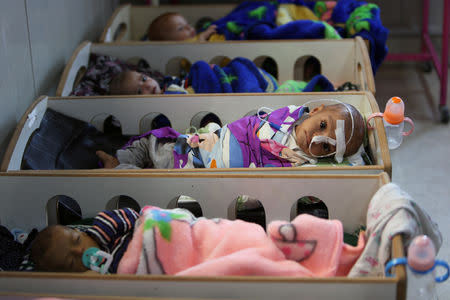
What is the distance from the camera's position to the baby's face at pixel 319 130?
63.2 inches

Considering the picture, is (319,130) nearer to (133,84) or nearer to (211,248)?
(211,248)

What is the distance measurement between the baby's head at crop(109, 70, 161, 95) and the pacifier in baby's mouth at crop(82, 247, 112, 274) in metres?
0.94

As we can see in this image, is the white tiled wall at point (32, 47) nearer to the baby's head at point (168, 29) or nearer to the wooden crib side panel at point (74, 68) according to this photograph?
the wooden crib side panel at point (74, 68)

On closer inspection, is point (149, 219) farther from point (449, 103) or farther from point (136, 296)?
point (449, 103)

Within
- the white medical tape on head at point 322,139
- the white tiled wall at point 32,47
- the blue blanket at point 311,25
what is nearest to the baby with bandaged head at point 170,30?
the blue blanket at point 311,25

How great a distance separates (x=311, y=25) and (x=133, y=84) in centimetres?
79

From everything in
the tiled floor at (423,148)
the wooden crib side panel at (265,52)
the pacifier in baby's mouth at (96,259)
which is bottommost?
the tiled floor at (423,148)

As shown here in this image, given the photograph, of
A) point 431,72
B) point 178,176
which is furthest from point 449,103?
point 178,176

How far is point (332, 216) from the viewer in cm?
139

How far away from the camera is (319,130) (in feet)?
5.33

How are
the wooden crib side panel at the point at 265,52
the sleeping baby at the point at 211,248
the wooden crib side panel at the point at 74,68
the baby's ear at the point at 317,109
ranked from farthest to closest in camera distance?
1. the wooden crib side panel at the point at 265,52
2. the wooden crib side panel at the point at 74,68
3. the baby's ear at the point at 317,109
4. the sleeping baby at the point at 211,248

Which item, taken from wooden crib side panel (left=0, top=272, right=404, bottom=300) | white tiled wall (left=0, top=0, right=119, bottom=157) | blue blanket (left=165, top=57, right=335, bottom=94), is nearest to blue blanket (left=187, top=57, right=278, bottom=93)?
blue blanket (left=165, top=57, right=335, bottom=94)

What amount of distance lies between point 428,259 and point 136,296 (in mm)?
541

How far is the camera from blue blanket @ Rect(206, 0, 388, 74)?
7.78 ft
